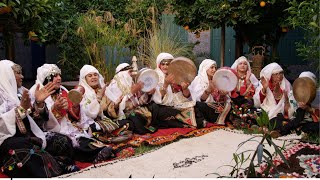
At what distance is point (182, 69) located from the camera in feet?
19.5

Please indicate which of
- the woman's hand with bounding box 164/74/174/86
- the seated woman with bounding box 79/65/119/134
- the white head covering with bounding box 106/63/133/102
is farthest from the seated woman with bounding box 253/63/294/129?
the seated woman with bounding box 79/65/119/134

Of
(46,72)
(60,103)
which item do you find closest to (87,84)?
(46,72)

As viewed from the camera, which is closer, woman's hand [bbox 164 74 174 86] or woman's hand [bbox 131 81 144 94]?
woman's hand [bbox 131 81 144 94]

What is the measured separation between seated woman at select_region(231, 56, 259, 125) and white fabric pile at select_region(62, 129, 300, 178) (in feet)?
3.26

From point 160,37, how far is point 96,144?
13.9ft

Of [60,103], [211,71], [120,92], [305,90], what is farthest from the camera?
[211,71]

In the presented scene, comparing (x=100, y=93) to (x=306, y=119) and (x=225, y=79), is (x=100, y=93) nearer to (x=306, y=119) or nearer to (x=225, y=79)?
(x=225, y=79)

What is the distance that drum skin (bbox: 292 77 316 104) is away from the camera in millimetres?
4820

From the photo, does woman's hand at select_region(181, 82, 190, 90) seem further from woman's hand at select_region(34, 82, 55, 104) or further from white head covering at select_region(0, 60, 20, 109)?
white head covering at select_region(0, 60, 20, 109)

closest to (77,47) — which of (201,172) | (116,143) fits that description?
(116,143)

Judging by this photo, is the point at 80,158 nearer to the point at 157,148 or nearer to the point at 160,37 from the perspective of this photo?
the point at 157,148

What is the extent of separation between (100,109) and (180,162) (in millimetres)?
1526

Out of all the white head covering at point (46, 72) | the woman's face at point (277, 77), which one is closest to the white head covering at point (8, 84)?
the white head covering at point (46, 72)

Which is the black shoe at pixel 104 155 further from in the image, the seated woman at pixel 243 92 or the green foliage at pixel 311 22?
the seated woman at pixel 243 92
